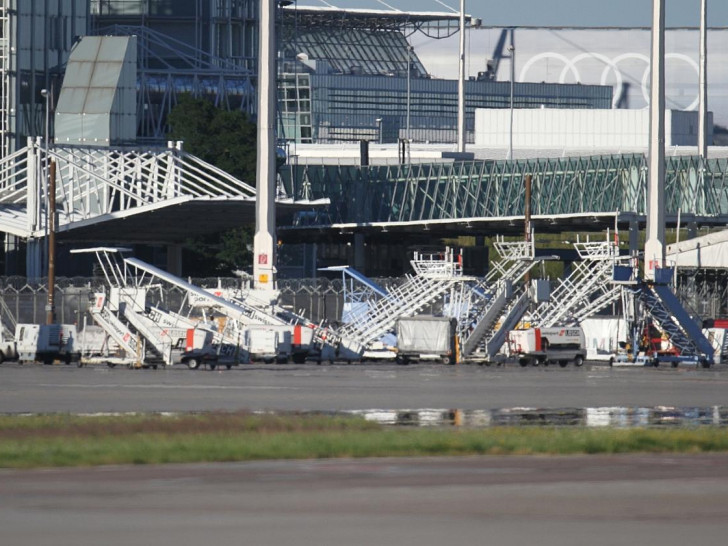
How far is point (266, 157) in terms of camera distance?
229 ft

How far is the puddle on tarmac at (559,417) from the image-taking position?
101ft

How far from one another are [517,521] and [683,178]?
292 feet

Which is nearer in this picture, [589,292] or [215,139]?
[589,292]

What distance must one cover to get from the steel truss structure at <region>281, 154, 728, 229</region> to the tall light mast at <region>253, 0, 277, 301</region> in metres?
40.2

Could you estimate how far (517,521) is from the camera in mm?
18219

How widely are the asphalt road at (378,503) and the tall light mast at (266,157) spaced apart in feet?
147

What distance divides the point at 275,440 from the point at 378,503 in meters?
7.21

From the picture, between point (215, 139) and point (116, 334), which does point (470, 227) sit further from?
point (116, 334)


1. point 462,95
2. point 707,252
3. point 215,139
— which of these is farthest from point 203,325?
point 462,95

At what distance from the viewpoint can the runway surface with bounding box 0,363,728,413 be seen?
118 feet

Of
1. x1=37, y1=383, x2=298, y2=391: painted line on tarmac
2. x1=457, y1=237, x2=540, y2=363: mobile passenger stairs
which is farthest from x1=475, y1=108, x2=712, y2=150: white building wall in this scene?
x1=37, y1=383, x2=298, y2=391: painted line on tarmac

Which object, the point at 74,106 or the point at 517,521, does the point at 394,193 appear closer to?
the point at 74,106

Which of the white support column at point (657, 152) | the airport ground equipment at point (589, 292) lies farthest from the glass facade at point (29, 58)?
the airport ground equipment at point (589, 292)

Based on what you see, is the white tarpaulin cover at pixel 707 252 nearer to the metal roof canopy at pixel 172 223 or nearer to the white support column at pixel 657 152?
the white support column at pixel 657 152
